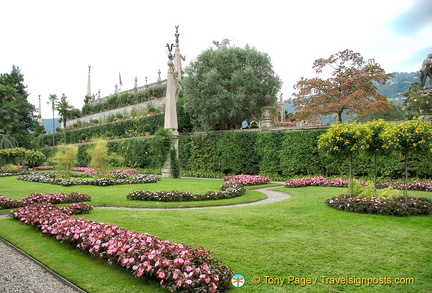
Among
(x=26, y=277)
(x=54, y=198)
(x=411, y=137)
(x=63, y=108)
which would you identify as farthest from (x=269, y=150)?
(x=63, y=108)

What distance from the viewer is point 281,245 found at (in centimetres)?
556

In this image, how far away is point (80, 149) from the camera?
36.3 m

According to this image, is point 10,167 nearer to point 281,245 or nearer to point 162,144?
point 162,144

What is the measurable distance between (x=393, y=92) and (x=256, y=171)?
85.2 meters

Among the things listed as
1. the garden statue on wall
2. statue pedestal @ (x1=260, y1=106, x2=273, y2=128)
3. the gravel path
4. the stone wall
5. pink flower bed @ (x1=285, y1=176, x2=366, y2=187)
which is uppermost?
the stone wall

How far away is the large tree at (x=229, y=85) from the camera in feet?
75.8

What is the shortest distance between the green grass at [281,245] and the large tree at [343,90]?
1652 cm

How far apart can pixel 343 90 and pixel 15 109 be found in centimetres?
4392

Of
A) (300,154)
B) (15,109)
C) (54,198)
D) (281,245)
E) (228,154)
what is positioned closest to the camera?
(281,245)

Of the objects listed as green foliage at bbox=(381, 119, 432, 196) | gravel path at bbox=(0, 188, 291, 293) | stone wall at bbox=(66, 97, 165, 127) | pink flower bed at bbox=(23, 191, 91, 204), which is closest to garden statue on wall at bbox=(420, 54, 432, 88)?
green foliage at bbox=(381, 119, 432, 196)

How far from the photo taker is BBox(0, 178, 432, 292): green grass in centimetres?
441

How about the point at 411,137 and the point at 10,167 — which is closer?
the point at 411,137

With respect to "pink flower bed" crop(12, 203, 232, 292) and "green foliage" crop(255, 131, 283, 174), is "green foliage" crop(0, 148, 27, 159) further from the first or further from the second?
"pink flower bed" crop(12, 203, 232, 292)

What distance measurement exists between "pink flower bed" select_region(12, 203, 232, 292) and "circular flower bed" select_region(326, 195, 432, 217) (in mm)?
5544
